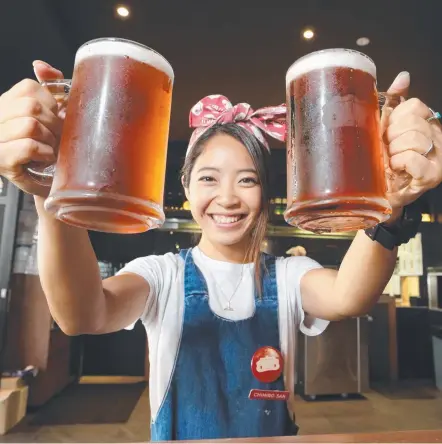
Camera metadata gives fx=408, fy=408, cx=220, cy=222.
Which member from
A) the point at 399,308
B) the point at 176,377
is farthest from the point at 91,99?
the point at 399,308

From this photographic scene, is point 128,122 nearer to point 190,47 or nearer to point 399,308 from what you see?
point 190,47

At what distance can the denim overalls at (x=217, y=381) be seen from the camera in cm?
109

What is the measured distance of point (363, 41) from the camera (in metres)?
3.44

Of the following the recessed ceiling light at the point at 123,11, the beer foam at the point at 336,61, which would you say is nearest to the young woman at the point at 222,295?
the beer foam at the point at 336,61

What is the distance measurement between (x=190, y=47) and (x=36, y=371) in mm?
3150

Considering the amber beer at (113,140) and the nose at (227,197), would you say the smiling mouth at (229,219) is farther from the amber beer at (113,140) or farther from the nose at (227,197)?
the amber beer at (113,140)

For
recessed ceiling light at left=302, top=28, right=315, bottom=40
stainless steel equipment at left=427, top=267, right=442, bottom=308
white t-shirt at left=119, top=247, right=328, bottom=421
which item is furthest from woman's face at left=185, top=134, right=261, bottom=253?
stainless steel equipment at left=427, top=267, right=442, bottom=308

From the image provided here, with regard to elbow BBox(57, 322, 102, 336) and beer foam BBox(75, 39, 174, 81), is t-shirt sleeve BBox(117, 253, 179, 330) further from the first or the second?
beer foam BBox(75, 39, 174, 81)

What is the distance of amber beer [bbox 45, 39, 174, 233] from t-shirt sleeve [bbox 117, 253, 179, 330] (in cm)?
46

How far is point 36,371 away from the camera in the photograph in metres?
3.60

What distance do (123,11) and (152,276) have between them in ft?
8.70

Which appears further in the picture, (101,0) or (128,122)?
(101,0)

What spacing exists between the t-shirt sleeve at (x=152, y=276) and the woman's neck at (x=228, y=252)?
134 mm

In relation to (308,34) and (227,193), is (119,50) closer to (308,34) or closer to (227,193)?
(227,193)
